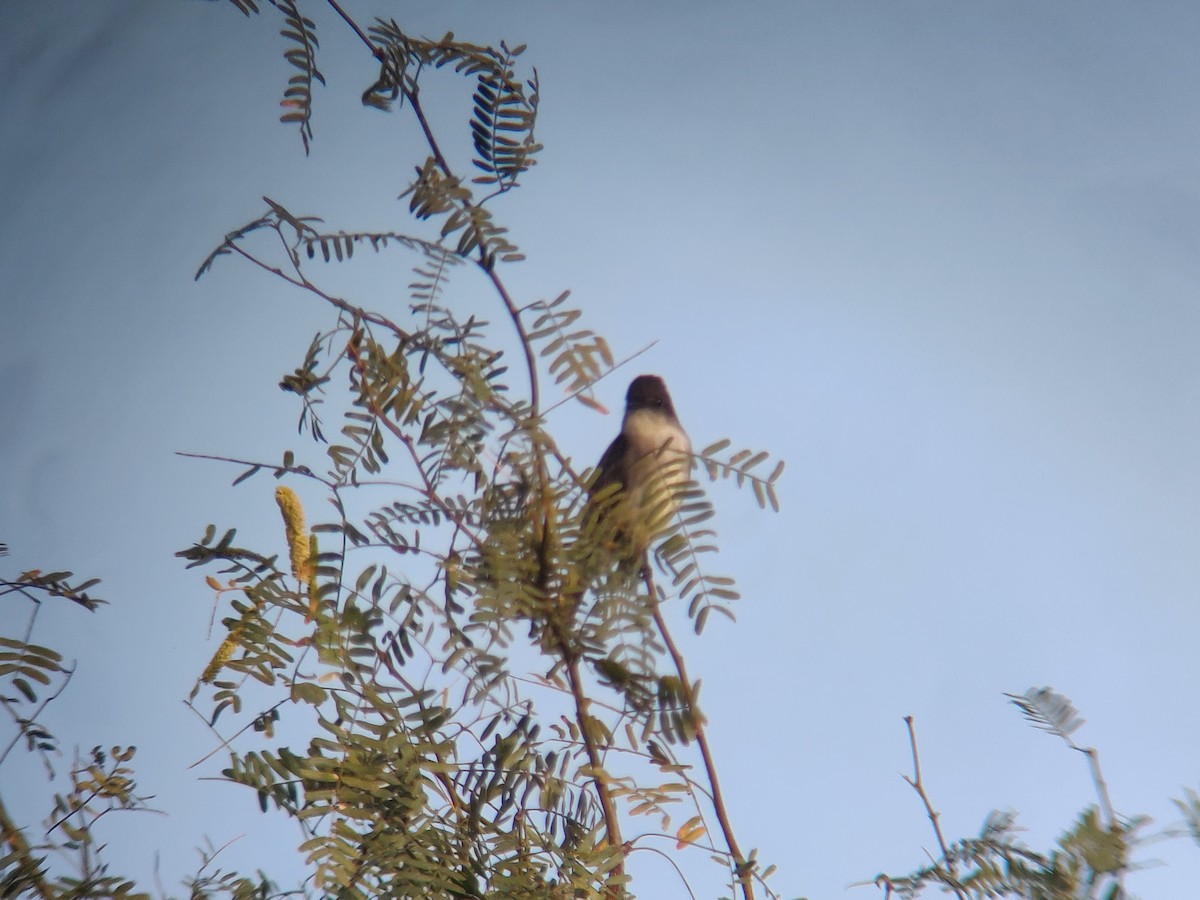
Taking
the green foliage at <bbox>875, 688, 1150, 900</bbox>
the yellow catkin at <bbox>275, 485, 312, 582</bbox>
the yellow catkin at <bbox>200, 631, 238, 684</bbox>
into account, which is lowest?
the green foliage at <bbox>875, 688, 1150, 900</bbox>

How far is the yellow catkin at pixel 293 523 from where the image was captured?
4.55 feet

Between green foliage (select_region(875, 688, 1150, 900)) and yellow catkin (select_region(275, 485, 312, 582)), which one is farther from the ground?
yellow catkin (select_region(275, 485, 312, 582))

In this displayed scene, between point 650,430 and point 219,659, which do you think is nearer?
point 219,659

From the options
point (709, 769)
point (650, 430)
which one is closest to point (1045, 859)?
point (709, 769)

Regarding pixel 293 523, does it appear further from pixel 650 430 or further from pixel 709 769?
pixel 650 430

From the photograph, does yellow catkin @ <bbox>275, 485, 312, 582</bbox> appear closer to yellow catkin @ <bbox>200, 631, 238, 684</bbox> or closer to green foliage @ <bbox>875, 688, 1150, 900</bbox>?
yellow catkin @ <bbox>200, 631, 238, 684</bbox>

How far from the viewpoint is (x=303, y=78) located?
158 centimetres

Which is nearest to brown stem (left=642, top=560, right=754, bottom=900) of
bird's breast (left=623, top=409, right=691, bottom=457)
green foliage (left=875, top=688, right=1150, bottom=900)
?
green foliage (left=875, top=688, right=1150, bottom=900)

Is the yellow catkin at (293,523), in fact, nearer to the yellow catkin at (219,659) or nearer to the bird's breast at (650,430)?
the yellow catkin at (219,659)

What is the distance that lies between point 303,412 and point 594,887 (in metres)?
0.77

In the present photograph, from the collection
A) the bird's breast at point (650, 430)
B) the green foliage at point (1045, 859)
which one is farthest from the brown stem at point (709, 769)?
the bird's breast at point (650, 430)

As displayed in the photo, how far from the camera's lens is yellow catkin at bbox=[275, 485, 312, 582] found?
1.39m

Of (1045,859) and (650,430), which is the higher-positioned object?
(650,430)

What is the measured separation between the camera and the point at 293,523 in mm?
1412
